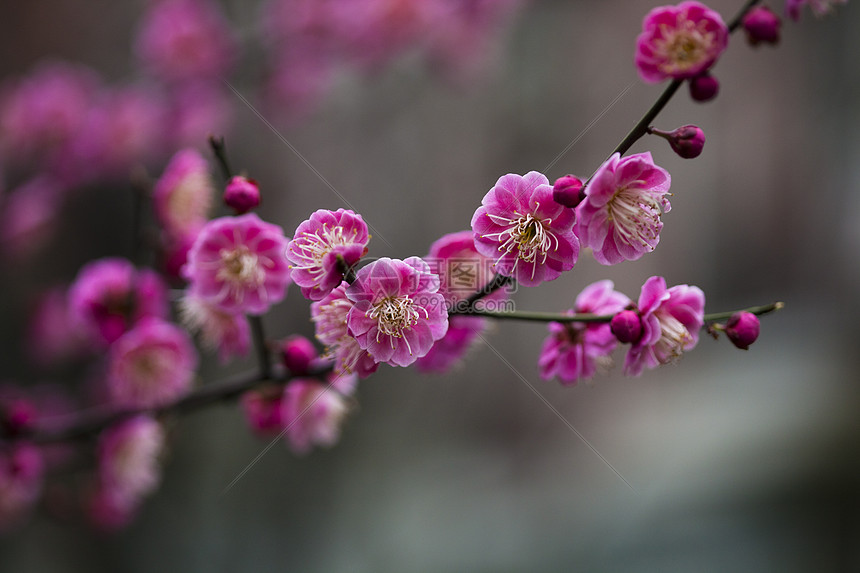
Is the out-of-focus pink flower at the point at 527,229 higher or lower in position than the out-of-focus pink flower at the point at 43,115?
higher

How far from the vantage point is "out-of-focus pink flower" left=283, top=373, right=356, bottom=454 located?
653 millimetres

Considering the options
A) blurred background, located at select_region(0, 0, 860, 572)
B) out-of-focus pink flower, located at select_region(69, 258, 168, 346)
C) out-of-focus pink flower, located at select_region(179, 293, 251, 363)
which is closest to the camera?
out-of-focus pink flower, located at select_region(179, 293, 251, 363)

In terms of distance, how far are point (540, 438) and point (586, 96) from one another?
1.19 m

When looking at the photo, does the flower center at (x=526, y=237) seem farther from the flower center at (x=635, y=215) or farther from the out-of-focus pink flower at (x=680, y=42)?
the out-of-focus pink flower at (x=680, y=42)

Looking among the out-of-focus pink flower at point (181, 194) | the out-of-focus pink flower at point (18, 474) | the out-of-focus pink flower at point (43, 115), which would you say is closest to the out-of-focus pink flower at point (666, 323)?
the out-of-focus pink flower at point (181, 194)

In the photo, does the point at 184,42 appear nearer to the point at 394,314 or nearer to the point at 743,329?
the point at 394,314

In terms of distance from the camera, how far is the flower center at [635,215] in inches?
16.6

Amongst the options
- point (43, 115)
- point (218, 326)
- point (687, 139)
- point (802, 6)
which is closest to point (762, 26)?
point (802, 6)

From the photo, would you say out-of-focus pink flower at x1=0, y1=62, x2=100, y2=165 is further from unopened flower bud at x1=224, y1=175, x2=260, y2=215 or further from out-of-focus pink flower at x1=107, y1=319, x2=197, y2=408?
unopened flower bud at x1=224, y1=175, x2=260, y2=215

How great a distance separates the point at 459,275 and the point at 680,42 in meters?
Answer: 0.27

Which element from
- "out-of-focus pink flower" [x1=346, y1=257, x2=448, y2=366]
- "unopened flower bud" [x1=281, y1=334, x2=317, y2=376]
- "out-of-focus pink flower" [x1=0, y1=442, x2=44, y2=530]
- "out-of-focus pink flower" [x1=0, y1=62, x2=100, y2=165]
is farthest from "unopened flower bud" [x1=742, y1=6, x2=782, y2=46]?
"out-of-focus pink flower" [x1=0, y1=62, x2=100, y2=165]

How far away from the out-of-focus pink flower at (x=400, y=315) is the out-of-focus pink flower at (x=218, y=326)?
9.9 inches

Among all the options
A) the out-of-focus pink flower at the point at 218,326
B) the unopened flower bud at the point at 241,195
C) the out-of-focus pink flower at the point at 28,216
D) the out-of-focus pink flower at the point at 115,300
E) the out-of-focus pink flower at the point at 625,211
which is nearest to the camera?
the out-of-focus pink flower at the point at 625,211

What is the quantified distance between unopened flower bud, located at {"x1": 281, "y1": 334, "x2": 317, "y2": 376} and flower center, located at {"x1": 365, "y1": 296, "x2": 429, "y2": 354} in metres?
0.14
